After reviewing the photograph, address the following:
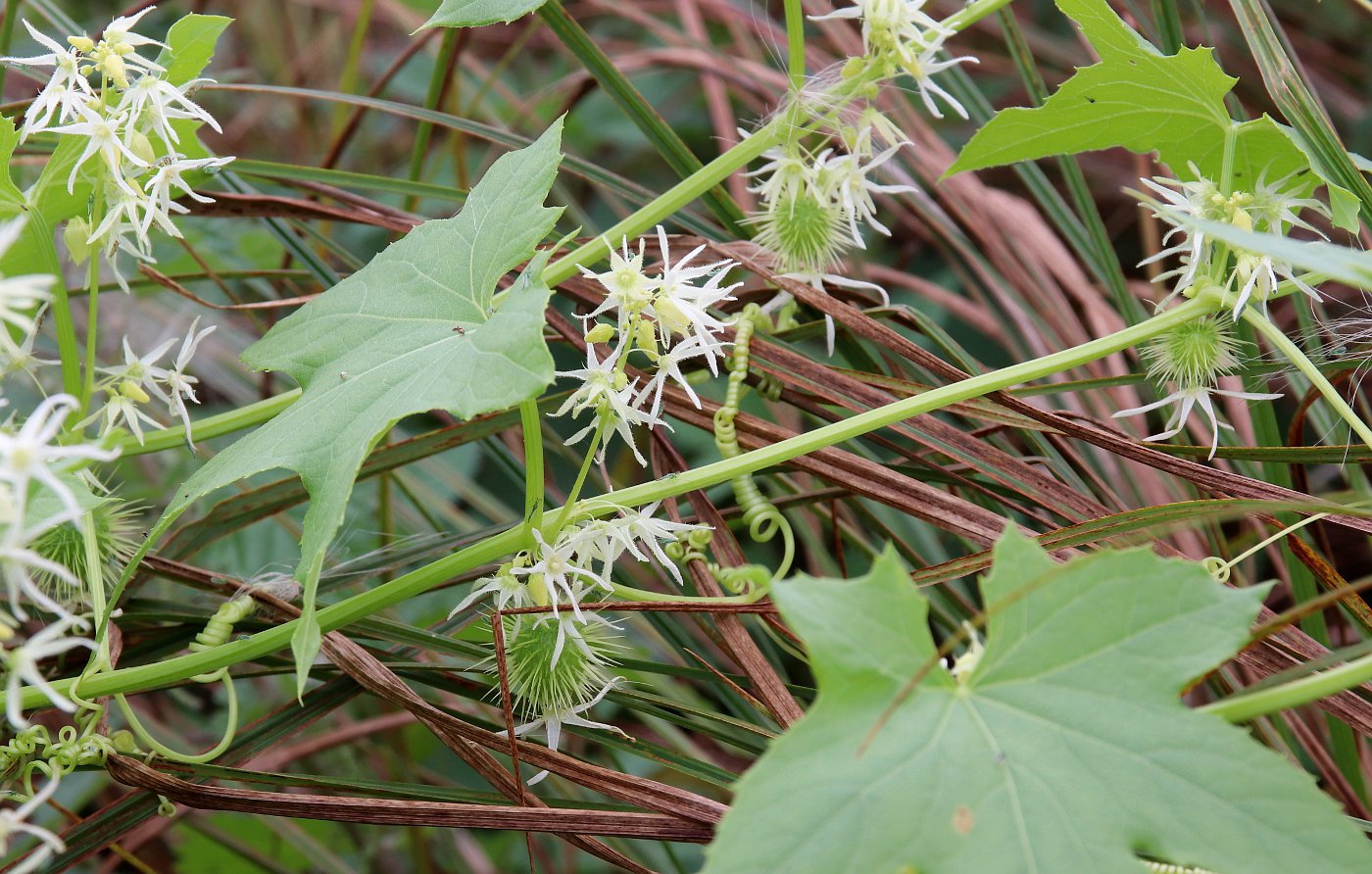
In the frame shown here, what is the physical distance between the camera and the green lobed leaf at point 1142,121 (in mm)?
715

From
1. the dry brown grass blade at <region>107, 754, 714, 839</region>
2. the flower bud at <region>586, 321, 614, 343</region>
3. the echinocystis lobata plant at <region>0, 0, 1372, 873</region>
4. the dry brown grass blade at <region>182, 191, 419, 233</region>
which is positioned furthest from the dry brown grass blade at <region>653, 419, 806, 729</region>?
the dry brown grass blade at <region>182, 191, 419, 233</region>

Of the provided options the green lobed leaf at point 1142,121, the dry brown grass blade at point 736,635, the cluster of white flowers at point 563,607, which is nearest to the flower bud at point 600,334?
the cluster of white flowers at point 563,607

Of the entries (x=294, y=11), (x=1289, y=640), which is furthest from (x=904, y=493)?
(x=294, y=11)

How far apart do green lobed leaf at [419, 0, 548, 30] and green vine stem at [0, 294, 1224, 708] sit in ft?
1.01

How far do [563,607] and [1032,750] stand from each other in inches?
12.0

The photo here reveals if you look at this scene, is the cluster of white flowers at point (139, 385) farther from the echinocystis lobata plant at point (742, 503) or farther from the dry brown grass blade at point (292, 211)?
the dry brown grass blade at point (292, 211)

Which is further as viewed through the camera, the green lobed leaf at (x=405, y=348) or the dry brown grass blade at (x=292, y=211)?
the dry brown grass blade at (x=292, y=211)

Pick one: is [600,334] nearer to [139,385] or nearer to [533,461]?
[533,461]

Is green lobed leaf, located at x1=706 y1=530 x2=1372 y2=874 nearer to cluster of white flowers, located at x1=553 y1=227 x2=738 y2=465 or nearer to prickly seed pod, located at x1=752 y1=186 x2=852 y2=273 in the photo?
cluster of white flowers, located at x1=553 y1=227 x2=738 y2=465

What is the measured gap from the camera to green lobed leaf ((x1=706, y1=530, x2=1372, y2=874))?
42 centimetres

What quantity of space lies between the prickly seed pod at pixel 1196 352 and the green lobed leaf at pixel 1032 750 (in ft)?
0.98

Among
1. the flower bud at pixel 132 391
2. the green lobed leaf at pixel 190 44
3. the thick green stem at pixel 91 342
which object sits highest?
the green lobed leaf at pixel 190 44

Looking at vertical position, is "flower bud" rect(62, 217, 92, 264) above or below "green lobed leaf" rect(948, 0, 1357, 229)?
above

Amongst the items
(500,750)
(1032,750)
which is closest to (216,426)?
(500,750)
